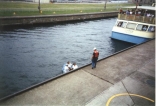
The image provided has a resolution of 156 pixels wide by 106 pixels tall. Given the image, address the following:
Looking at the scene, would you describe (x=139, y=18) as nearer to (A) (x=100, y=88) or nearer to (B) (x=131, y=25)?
(B) (x=131, y=25)

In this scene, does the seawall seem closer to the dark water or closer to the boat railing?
the dark water

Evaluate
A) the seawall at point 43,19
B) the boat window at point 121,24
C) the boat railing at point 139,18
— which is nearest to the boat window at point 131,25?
the boat window at point 121,24

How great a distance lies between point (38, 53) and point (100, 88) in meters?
11.8

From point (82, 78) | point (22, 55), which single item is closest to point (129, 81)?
point (82, 78)

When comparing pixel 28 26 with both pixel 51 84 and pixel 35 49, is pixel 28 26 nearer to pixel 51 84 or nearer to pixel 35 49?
pixel 35 49

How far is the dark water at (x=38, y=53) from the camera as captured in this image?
1429 centimetres

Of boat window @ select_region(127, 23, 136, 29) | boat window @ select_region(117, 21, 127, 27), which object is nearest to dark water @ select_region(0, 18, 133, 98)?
boat window @ select_region(127, 23, 136, 29)

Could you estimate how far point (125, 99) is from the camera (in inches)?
364

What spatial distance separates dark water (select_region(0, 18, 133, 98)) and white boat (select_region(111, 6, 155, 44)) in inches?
61.5

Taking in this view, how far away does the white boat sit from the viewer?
942 inches

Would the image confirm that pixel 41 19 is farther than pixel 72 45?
Yes

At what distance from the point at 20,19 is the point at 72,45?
43.6 ft

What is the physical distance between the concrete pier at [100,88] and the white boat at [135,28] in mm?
11150

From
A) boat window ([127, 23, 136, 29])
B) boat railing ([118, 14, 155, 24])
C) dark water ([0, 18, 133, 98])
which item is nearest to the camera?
dark water ([0, 18, 133, 98])
